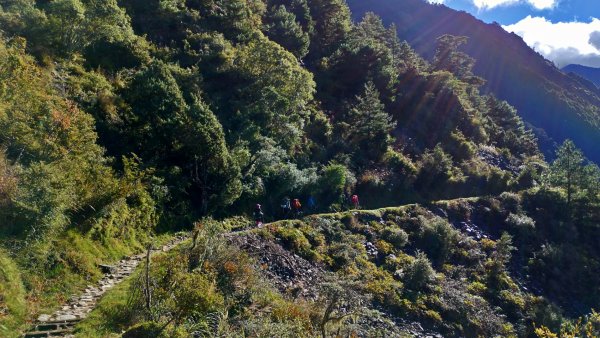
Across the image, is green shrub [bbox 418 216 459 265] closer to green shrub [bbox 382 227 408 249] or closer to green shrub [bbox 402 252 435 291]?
green shrub [bbox 382 227 408 249]

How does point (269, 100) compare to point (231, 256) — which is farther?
point (269, 100)

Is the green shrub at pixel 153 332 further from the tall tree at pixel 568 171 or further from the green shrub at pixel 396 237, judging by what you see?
the tall tree at pixel 568 171

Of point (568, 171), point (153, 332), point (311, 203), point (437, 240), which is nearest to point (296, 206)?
point (311, 203)

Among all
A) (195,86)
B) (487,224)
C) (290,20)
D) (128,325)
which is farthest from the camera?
(290,20)

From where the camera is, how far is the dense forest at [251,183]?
473 inches

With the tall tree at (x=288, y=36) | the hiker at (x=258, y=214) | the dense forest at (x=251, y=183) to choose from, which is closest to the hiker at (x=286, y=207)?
the dense forest at (x=251, y=183)

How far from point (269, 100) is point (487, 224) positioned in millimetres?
17342

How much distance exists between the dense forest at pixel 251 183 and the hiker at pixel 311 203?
616 mm

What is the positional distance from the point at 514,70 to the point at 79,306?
13054cm

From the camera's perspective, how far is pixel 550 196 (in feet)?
115

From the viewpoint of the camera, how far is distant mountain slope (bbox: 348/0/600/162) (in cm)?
10775

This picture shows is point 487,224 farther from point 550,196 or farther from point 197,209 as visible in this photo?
point 197,209

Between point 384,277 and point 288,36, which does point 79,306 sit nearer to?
point 384,277

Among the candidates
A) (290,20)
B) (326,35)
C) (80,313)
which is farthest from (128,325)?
(326,35)
